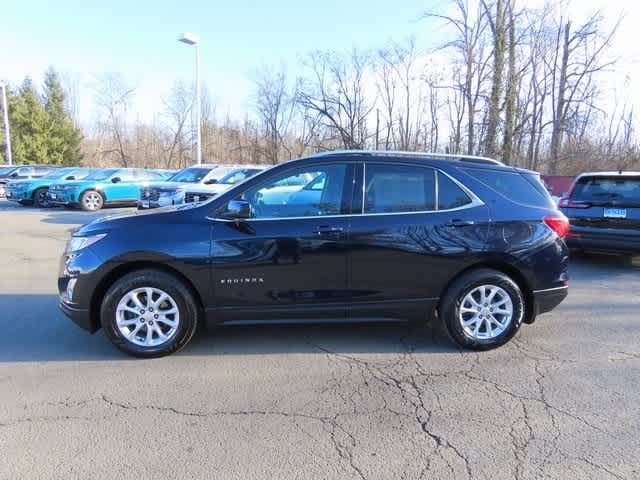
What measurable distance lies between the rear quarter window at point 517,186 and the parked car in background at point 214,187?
757cm

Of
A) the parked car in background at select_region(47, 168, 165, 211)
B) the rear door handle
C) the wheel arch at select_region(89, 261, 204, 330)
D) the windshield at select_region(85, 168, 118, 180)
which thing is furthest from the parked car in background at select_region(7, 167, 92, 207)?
the rear door handle

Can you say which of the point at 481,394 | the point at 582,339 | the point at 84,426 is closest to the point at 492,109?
the point at 582,339

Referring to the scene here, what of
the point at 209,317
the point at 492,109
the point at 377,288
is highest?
the point at 492,109

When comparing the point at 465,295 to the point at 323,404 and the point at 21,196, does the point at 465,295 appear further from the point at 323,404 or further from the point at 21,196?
the point at 21,196

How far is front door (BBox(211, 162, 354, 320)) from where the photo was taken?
372 cm

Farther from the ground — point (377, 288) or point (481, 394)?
point (377, 288)

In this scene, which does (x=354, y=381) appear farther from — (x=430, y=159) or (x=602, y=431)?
(x=430, y=159)

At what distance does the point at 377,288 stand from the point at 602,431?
1.92 meters

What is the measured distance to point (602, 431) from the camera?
9.11 feet

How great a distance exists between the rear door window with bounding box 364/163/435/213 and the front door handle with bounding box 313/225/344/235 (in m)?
0.33

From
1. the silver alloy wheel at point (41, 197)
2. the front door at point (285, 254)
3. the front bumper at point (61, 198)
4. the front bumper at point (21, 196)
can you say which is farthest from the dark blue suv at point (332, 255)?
the front bumper at point (21, 196)

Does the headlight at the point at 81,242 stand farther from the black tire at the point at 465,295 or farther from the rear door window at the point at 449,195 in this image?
the black tire at the point at 465,295

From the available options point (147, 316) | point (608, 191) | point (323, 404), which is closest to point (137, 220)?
point (147, 316)

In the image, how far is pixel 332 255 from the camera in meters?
3.78
